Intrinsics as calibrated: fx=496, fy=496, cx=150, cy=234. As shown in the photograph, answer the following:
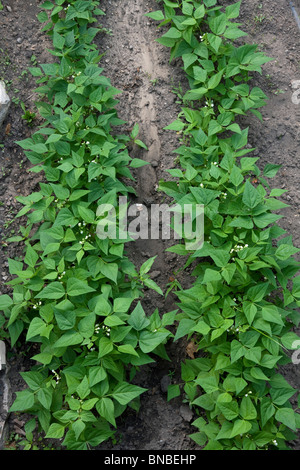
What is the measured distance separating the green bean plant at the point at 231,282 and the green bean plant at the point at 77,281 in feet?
1.27

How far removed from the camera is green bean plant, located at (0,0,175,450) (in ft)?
10.7

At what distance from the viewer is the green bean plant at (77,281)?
3.26m

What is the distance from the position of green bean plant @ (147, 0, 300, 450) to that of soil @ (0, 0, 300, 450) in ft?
0.64

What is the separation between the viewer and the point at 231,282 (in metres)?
3.54

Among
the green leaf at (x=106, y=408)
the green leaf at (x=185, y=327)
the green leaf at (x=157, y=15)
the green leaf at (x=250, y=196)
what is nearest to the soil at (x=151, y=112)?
the green leaf at (x=157, y=15)

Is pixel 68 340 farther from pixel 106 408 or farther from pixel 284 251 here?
pixel 284 251

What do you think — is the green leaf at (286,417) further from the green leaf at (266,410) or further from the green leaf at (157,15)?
the green leaf at (157,15)

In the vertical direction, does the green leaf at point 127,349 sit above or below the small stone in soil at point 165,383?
above

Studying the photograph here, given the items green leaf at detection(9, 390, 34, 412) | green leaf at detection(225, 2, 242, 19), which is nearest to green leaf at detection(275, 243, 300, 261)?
green leaf at detection(9, 390, 34, 412)

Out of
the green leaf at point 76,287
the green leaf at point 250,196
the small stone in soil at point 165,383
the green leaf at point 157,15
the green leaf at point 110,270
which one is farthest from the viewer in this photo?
the green leaf at point 157,15

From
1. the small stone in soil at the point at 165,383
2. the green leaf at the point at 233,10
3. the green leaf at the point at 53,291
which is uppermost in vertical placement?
the green leaf at the point at 233,10

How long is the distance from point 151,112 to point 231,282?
1916 mm

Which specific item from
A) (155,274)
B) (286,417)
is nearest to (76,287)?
(155,274)
